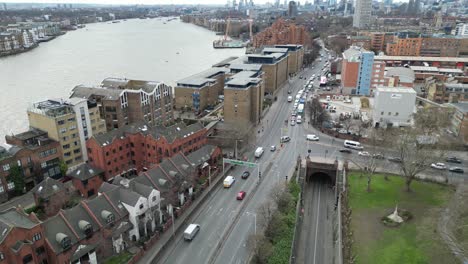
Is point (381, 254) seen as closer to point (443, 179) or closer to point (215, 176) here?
point (443, 179)

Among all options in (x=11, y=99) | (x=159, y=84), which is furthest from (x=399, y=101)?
(x=11, y=99)

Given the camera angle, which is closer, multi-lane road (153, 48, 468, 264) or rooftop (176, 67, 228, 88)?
multi-lane road (153, 48, 468, 264)

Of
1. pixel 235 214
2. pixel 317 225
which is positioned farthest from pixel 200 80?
pixel 317 225

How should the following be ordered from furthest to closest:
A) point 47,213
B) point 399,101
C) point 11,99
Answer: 1. point 11,99
2. point 399,101
3. point 47,213

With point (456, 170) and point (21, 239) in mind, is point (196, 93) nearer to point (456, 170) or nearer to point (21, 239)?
point (456, 170)

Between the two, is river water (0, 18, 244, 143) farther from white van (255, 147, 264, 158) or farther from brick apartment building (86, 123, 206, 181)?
white van (255, 147, 264, 158)

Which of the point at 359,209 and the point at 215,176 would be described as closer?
the point at 359,209

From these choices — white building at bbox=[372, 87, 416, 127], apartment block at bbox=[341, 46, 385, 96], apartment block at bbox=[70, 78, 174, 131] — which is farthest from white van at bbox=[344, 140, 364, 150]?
apartment block at bbox=[341, 46, 385, 96]
